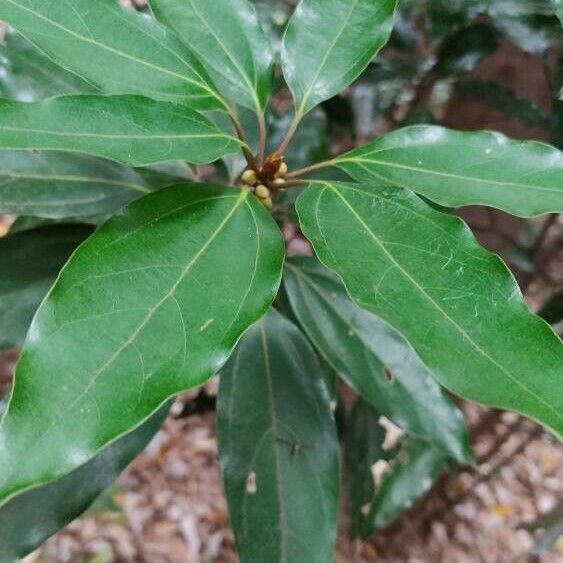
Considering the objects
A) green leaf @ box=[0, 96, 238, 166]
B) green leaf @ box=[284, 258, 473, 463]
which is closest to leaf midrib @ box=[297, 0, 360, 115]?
green leaf @ box=[0, 96, 238, 166]

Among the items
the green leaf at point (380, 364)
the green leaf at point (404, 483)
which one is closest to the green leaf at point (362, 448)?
the green leaf at point (404, 483)

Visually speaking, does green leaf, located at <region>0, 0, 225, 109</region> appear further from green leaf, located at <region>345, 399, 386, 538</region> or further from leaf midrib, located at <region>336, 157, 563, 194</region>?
green leaf, located at <region>345, 399, 386, 538</region>

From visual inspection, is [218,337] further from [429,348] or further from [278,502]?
[278,502]

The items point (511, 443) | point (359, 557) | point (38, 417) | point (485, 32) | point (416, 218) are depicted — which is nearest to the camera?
point (38, 417)

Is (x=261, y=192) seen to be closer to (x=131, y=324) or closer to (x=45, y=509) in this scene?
(x=131, y=324)

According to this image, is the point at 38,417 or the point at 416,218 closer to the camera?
the point at 38,417

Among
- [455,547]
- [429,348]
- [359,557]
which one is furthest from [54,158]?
[455,547]

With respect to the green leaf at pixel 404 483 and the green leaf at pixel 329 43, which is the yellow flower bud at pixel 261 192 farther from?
the green leaf at pixel 404 483
